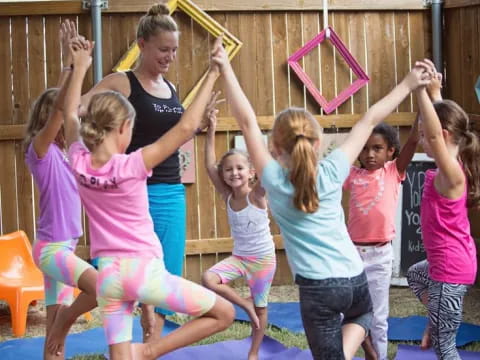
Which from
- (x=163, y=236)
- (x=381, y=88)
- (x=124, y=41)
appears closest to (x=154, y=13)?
(x=163, y=236)

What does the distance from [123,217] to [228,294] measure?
5.08 ft

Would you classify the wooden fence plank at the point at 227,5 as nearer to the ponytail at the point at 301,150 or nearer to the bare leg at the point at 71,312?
the bare leg at the point at 71,312

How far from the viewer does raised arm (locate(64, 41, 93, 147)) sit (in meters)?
3.41

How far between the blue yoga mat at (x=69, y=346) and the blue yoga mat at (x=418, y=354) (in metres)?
1.50

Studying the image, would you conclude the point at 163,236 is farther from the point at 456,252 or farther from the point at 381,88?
the point at 381,88

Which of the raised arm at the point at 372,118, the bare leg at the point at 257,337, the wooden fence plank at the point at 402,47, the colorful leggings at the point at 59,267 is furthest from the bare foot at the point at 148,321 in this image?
Result: the wooden fence plank at the point at 402,47

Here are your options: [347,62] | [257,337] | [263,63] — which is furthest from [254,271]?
[347,62]

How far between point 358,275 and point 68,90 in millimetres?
1314

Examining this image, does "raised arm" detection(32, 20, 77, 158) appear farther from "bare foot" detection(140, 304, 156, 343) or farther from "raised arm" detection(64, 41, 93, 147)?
"bare foot" detection(140, 304, 156, 343)

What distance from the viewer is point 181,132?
3186 mm

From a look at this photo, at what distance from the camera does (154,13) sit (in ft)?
13.1

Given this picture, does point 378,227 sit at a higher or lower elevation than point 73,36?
lower

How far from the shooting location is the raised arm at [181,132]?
124 inches

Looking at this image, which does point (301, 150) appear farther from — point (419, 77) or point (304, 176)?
point (419, 77)
